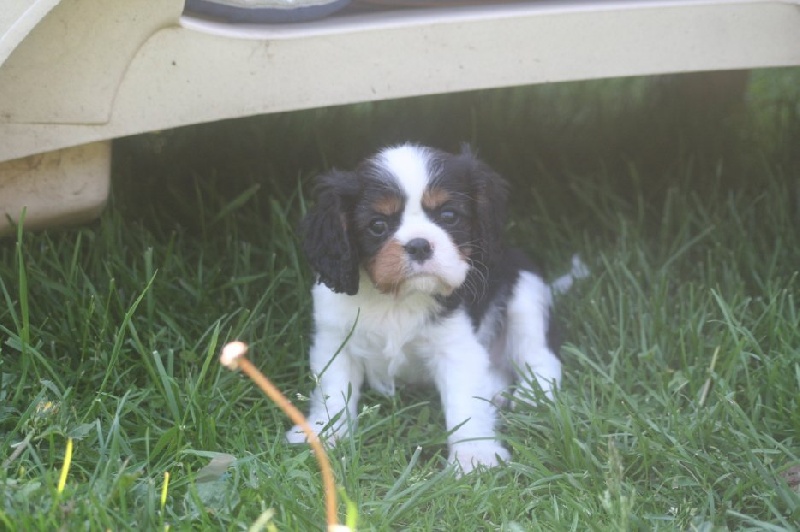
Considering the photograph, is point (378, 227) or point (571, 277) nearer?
point (378, 227)

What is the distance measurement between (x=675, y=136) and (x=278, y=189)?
180 cm

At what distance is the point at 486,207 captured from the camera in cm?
318

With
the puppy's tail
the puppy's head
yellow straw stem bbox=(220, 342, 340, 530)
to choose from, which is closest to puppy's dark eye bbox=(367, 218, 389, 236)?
the puppy's head

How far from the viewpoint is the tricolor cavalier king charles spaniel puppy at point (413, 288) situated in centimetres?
303

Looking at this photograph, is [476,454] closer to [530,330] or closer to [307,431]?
[530,330]

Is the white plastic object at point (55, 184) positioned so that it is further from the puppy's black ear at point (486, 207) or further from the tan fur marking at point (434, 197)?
the puppy's black ear at point (486, 207)

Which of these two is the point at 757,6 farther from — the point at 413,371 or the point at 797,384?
the point at 413,371

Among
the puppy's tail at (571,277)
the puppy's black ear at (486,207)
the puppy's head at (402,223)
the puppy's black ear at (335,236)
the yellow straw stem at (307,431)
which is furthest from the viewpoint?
the puppy's tail at (571,277)

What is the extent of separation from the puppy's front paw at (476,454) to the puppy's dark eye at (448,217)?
2.04ft

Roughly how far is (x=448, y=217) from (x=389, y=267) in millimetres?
240

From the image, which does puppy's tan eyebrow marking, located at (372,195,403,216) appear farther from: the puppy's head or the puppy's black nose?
the puppy's black nose

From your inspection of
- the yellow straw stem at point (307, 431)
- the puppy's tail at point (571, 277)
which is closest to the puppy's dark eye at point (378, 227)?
the yellow straw stem at point (307, 431)

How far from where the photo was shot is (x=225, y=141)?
4652mm

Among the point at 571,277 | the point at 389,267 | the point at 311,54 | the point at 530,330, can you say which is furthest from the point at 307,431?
the point at 571,277
